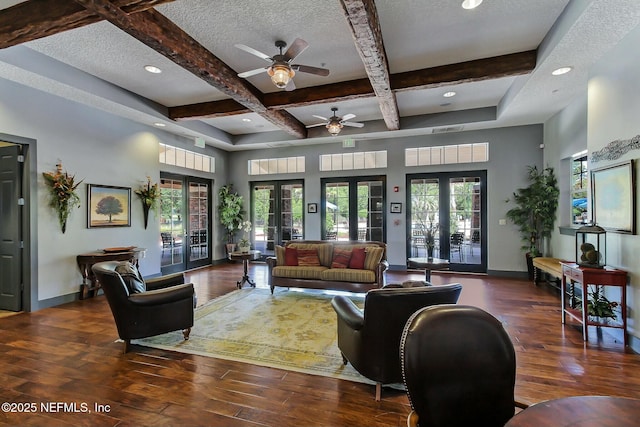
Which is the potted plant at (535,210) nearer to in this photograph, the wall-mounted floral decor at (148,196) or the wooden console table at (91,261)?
the wall-mounted floral decor at (148,196)

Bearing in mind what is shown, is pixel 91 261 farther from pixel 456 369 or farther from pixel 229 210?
pixel 456 369

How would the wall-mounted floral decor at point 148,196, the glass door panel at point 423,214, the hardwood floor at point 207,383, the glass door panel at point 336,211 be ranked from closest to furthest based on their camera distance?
the hardwood floor at point 207,383
the wall-mounted floral decor at point 148,196
the glass door panel at point 423,214
the glass door panel at point 336,211

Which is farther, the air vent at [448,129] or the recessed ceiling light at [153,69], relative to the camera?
the air vent at [448,129]

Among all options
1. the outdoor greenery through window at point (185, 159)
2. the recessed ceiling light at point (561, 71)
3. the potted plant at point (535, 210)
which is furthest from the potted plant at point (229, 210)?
the recessed ceiling light at point (561, 71)

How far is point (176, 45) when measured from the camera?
335 cm

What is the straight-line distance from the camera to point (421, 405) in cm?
126

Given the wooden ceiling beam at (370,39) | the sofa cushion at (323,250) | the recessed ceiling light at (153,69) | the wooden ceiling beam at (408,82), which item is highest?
the recessed ceiling light at (153,69)

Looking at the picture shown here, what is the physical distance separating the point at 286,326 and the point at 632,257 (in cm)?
372

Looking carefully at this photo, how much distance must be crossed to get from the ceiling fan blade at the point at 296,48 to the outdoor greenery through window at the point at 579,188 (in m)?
4.83

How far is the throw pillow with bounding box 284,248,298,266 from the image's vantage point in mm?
5230

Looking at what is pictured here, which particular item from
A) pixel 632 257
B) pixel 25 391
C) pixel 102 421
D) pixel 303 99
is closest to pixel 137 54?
pixel 303 99

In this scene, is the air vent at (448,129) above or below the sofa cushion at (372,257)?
above

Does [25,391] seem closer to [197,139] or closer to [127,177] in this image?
[127,177]

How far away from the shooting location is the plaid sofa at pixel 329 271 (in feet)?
15.3
